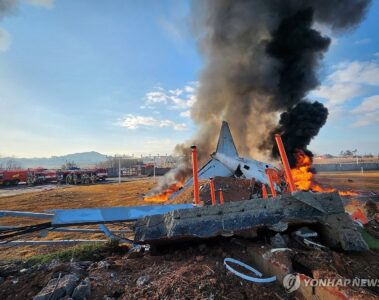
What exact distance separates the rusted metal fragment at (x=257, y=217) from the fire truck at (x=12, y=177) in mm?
41453

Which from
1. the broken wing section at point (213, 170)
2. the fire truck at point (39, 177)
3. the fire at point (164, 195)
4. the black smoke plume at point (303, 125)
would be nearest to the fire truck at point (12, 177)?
the fire truck at point (39, 177)

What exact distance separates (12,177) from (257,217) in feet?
141

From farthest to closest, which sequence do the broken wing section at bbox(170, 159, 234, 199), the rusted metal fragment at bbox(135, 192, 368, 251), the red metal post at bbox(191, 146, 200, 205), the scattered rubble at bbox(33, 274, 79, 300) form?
the broken wing section at bbox(170, 159, 234, 199) → the red metal post at bbox(191, 146, 200, 205) → the rusted metal fragment at bbox(135, 192, 368, 251) → the scattered rubble at bbox(33, 274, 79, 300)

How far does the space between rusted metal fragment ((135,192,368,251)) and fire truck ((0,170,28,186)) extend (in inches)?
1632

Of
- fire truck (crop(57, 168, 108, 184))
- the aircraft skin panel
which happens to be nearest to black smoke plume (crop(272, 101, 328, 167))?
the aircraft skin panel

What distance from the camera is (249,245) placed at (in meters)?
3.74

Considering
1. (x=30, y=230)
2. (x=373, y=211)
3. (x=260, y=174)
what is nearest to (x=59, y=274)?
(x=30, y=230)

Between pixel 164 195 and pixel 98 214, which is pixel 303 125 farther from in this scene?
pixel 98 214

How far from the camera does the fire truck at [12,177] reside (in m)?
35.9

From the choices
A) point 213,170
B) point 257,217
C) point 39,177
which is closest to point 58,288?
point 257,217

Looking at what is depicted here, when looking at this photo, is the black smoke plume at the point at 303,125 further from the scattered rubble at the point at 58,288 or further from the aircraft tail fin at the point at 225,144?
the scattered rubble at the point at 58,288

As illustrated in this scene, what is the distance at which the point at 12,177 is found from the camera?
121 feet

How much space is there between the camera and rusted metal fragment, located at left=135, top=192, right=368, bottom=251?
12.6ft

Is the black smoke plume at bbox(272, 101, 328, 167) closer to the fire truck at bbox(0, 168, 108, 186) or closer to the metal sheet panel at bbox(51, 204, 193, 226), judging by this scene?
the metal sheet panel at bbox(51, 204, 193, 226)
